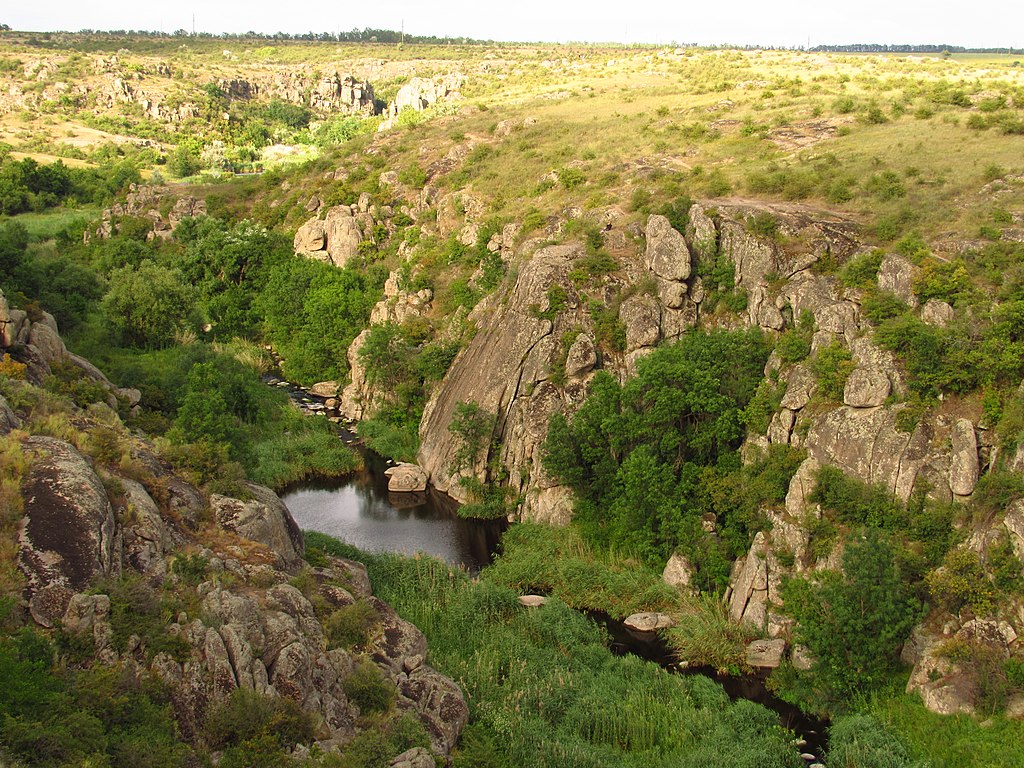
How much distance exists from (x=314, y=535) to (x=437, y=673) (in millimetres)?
10676

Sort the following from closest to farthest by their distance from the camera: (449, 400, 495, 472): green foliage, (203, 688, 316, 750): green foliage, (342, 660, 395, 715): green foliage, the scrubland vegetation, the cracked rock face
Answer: (203, 688, 316, 750): green foliage, (342, 660, 395, 715): green foliage, the scrubland vegetation, the cracked rock face, (449, 400, 495, 472): green foliage

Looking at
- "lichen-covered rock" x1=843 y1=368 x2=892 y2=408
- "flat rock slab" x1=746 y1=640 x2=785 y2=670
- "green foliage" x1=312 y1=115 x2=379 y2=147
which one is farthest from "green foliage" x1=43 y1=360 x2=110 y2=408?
"green foliage" x1=312 y1=115 x2=379 y2=147

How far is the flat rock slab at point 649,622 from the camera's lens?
28609 mm

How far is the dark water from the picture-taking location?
3484 centimetres

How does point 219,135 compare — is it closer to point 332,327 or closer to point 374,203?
point 374,203

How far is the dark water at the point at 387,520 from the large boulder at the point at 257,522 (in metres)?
Answer: 9.93

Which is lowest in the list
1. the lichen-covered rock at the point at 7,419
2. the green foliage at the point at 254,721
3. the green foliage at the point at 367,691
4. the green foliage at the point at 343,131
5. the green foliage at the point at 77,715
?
the green foliage at the point at 367,691

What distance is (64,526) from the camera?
1842 centimetres

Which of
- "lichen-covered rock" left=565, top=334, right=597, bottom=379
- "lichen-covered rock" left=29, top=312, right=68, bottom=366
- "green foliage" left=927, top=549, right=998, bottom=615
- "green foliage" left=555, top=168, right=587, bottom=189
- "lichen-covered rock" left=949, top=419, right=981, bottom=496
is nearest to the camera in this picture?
"green foliage" left=927, top=549, right=998, bottom=615

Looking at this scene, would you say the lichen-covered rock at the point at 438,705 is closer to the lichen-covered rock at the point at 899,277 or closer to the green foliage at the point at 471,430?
the green foliage at the point at 471,430

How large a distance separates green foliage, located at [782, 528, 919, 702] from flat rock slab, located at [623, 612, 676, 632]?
516cm

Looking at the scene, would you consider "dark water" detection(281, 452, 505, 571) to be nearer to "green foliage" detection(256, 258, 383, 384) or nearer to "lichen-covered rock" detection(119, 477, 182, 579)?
"green foliage" detection(256, 258, 383, 384)

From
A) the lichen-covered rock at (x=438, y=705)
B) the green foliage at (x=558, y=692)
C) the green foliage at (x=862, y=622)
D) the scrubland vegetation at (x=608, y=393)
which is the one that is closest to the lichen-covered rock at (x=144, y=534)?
the scrubland vegetation at (x=608, y=393)

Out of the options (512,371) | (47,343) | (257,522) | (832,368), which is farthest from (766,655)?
(47,343)
